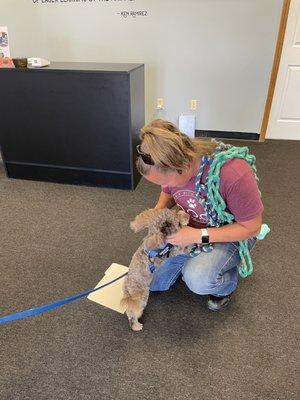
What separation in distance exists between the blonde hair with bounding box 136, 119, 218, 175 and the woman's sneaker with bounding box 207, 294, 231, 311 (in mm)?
667

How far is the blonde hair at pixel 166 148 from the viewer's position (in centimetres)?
96

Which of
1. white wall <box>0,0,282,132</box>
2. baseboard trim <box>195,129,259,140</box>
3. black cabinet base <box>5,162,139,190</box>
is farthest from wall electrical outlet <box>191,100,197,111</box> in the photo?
black cabinet base <box>5,162,139,190</box>

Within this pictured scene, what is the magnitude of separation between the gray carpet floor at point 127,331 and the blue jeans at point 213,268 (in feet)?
0.49

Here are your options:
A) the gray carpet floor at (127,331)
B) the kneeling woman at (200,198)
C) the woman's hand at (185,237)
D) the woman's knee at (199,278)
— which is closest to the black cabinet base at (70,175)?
the gray carpet floor at (127,331)

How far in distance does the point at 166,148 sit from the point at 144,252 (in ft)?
1.41

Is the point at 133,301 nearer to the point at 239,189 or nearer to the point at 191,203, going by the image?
the point at 191,203

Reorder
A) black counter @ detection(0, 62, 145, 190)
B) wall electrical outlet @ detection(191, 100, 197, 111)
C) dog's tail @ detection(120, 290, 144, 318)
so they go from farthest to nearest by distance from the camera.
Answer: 1. wall electrical outlet @ detection(191, 100, 197, 111)
2. black counter @ detection(0, 62, 145, 190)
3. dog's tail @ detection(120, 290, 144, 318)

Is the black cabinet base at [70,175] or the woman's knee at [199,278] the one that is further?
the black cabinet base at [70,175]

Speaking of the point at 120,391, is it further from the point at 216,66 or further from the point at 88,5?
the point at 88,5

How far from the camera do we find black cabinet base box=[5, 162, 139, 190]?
7.82ft

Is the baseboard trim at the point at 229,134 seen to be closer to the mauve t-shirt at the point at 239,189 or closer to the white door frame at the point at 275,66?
the white door frame at the point at 275,66

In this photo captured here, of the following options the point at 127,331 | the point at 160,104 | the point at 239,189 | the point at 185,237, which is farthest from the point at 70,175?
the point at 239,189

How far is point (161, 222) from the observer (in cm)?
109

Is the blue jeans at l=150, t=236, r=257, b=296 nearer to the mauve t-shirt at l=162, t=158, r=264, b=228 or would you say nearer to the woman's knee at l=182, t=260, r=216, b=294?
the woman's knee at l=182, t=260, r=216, b=294
